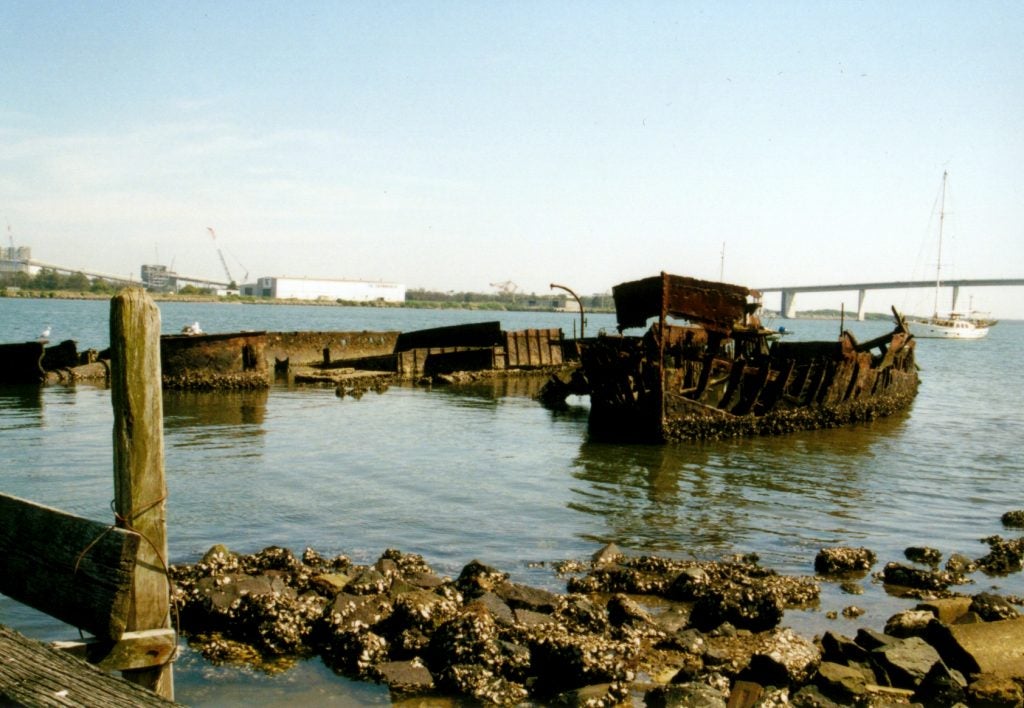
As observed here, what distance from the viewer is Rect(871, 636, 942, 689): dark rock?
5871 millimetres

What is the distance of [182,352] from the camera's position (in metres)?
23.3

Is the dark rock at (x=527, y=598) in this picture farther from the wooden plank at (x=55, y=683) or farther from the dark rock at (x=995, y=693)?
the wooden plank at (x=55, y=683)

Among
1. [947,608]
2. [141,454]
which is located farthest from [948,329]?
[141,454]

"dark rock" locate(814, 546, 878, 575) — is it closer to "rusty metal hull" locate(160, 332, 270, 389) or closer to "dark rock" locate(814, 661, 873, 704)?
"dark rock" locate(814, 661, 873, 704)

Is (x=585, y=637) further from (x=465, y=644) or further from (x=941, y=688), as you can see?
(x=941, y=688)

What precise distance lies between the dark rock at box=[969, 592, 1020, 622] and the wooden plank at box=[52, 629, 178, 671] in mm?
6560

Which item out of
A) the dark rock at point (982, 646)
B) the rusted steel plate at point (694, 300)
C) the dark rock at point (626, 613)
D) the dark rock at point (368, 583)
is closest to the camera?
the dark rock at point (982, 646)

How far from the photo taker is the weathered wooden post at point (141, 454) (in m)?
3.91

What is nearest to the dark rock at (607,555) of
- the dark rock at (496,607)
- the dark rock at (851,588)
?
the dark rock at (496,607)

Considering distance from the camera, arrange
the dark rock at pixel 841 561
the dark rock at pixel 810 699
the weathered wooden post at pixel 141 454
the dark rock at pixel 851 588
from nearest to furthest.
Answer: the weathered wooden post at pixel 141 454, the dark rock at pixel 810 699, the dark rock at pixel 851 588, the dark rock at pixel 841 561

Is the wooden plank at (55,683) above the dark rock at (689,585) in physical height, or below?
above

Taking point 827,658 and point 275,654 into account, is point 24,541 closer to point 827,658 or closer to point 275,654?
point 275,654

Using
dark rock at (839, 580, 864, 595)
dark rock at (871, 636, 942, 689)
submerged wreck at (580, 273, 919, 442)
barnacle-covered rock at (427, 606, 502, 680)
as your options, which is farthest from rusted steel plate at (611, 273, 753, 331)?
barnacle-covered rock at (427, 606, 502, 680)

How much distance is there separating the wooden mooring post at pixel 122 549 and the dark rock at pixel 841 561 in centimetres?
707
